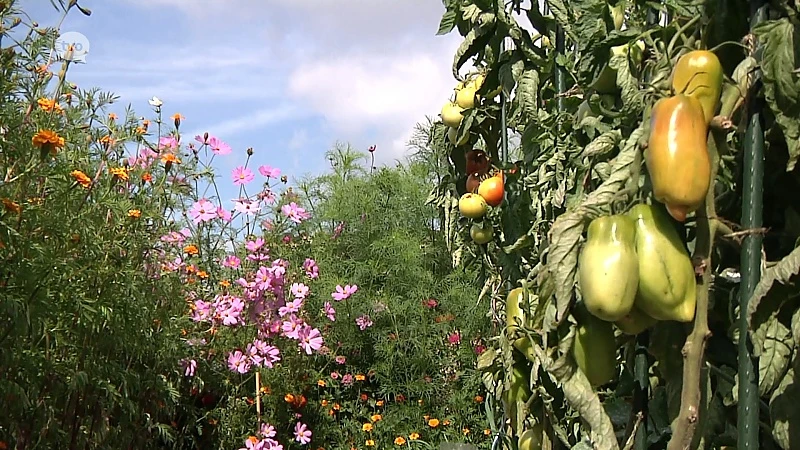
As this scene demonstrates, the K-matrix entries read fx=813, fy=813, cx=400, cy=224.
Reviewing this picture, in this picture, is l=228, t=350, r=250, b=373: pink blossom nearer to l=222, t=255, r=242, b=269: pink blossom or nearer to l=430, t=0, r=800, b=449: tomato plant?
l=222, t=255, r=242, b=269: pink blossom

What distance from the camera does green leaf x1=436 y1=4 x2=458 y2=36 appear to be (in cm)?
160

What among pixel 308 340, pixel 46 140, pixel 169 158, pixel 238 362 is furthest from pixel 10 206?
pixel 308 340

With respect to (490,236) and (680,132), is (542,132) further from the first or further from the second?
(680,132)

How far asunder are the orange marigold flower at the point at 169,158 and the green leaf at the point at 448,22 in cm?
146

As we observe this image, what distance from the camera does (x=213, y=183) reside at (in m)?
3.39

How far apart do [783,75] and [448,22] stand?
106 cm

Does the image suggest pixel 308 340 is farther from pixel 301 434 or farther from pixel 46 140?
pixel 46 140

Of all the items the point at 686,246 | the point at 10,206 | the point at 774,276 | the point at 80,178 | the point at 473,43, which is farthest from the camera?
the point at 80,178

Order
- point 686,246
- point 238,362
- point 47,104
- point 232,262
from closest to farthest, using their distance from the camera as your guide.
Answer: point 686,246, point 47,104, point 238,362, point 232,262

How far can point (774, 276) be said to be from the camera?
624 millimetres

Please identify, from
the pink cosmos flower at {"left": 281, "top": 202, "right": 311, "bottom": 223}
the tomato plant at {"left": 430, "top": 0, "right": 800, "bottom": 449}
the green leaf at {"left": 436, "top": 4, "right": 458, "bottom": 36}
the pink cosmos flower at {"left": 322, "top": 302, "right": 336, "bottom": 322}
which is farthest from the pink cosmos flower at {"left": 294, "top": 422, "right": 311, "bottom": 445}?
the tomato plant at {"left": 430, "top": 0, "right": 800, "bottom": 449}

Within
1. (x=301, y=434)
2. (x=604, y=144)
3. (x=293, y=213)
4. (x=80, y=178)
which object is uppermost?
(x=293, y=213)

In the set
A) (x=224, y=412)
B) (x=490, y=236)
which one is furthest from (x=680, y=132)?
(x=224, y=412)

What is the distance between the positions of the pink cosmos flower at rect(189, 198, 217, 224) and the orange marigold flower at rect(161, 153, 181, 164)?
268 mm
